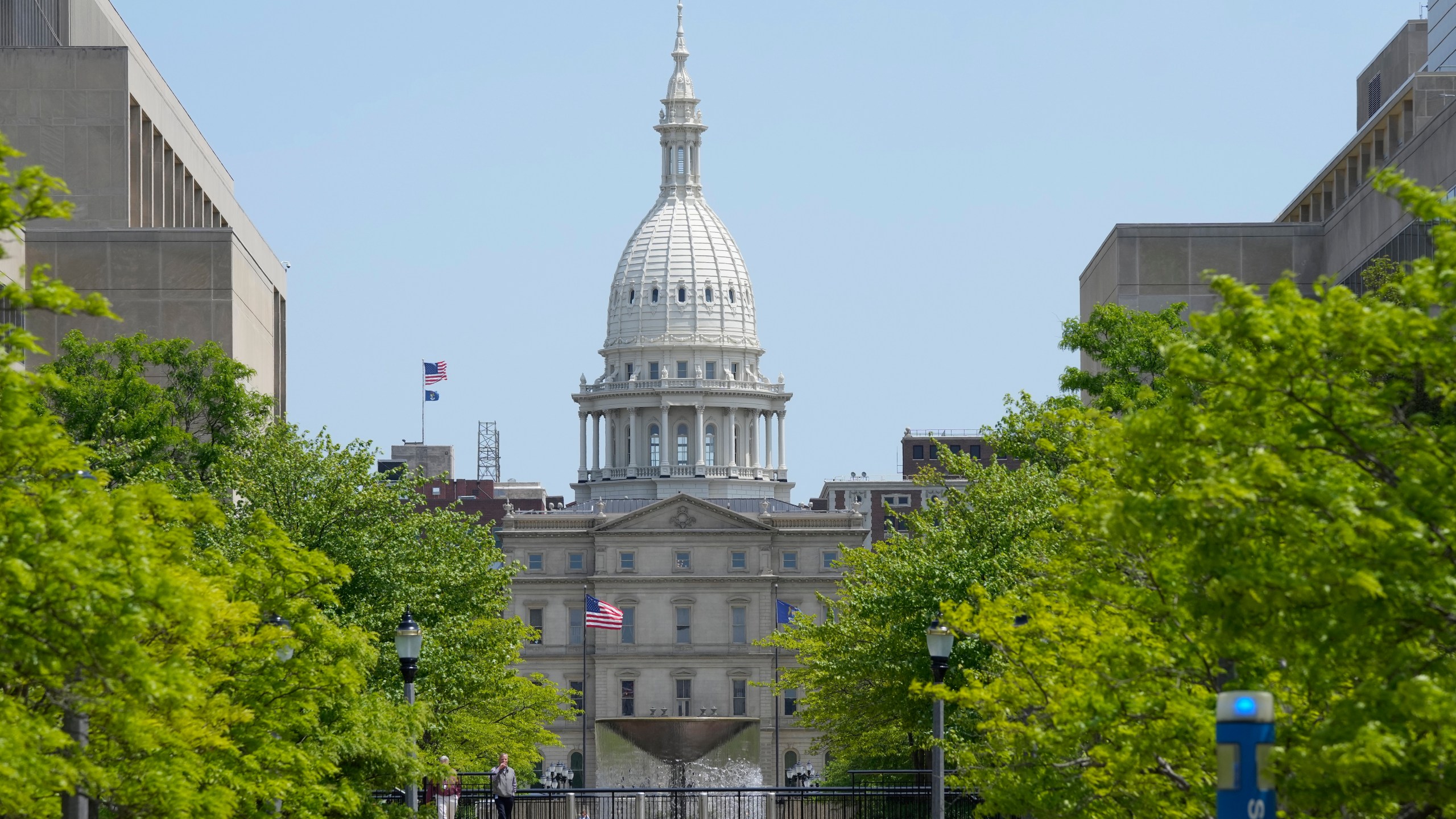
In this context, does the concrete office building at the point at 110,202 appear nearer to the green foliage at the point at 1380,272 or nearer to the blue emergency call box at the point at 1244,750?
the green foliage at the point at 1380,272

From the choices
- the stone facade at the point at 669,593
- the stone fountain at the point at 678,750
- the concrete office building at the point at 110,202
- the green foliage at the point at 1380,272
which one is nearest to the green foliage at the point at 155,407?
the concrete office building at the point at 110,202

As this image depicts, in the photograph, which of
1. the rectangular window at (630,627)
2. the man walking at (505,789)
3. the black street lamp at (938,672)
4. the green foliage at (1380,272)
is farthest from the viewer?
the rectangular window at (630,627)

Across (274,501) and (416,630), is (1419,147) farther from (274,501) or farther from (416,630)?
(416,630)

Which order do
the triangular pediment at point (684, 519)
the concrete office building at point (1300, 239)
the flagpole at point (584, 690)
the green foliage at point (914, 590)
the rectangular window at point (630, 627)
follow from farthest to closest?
the triangular pediment at point (684, 519) < the rectangular window at point (630, 627) < the flagpole at point (584, 690) < the concrete office building at point (1300, 239) < the green foliage at point (914, 590)

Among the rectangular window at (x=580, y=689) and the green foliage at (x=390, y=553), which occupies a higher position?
the green foliage at (x=390, y=553)

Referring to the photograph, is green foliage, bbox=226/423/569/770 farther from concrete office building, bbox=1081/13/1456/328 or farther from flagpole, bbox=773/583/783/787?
flagpole, bbox=773/583/783/787

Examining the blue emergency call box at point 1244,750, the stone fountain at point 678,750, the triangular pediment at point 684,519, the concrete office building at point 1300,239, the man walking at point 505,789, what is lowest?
the stone fountain at point 678,750

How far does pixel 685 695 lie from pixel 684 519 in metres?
13.1

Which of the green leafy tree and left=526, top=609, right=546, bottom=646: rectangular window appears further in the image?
left=526, top=609, right=546, bottom=646: rectangular window

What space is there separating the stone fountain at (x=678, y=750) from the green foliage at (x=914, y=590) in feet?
220

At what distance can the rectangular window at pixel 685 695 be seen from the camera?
6777 inches

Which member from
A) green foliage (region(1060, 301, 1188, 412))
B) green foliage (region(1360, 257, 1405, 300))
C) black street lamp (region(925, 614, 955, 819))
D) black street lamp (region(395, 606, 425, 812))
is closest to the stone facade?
green foliage (region(1360, 257, 1405, 300))

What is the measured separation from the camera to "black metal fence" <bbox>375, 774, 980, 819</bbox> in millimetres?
53469

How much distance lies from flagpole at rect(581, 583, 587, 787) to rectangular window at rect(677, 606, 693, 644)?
23.1 ft
